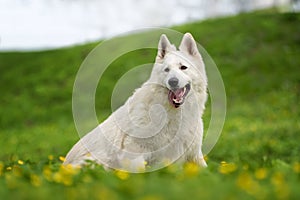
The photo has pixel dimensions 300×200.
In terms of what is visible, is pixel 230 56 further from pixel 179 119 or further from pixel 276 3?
pixel 179 119

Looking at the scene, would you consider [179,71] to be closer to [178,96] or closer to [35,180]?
[178,96]

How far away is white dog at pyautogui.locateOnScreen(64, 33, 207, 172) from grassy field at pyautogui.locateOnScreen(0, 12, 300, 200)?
0.96 metres

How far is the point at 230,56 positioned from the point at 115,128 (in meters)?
23.8

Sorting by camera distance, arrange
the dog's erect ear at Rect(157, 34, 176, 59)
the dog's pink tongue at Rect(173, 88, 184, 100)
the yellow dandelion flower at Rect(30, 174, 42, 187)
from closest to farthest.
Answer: the yellow dandelion flower at Rect(30, 174, 42, 187) < the dog's pink tongue at Rect(173, 88, 184, 100) < the dog's erect ear at Rect(157, 34, 176, 59)

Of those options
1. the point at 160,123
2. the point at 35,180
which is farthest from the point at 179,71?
the point at 35,180

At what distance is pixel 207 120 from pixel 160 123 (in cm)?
1414

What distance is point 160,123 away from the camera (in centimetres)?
722

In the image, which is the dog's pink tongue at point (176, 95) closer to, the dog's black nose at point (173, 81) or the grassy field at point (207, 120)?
the dog's black nose at point (173, 81)

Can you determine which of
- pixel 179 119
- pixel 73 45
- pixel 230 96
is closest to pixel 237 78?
pixel 230 96

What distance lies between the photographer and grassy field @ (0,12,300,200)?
407 cm

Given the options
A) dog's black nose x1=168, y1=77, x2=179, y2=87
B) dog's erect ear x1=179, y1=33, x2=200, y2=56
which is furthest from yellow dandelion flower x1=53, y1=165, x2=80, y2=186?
dog's erect ear x1=179, y1=33, x2=200, y2=56

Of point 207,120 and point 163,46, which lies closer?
point 163,46

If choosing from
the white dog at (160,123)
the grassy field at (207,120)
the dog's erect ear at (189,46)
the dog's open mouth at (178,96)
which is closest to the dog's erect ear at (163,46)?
the white dog at (160,123)

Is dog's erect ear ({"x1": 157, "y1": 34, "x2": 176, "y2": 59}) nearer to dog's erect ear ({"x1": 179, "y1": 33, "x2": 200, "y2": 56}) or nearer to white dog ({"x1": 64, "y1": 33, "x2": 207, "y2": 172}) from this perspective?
white dog ({"x1": 64, "y1": 33, "x2": 207, "y2": 172})
